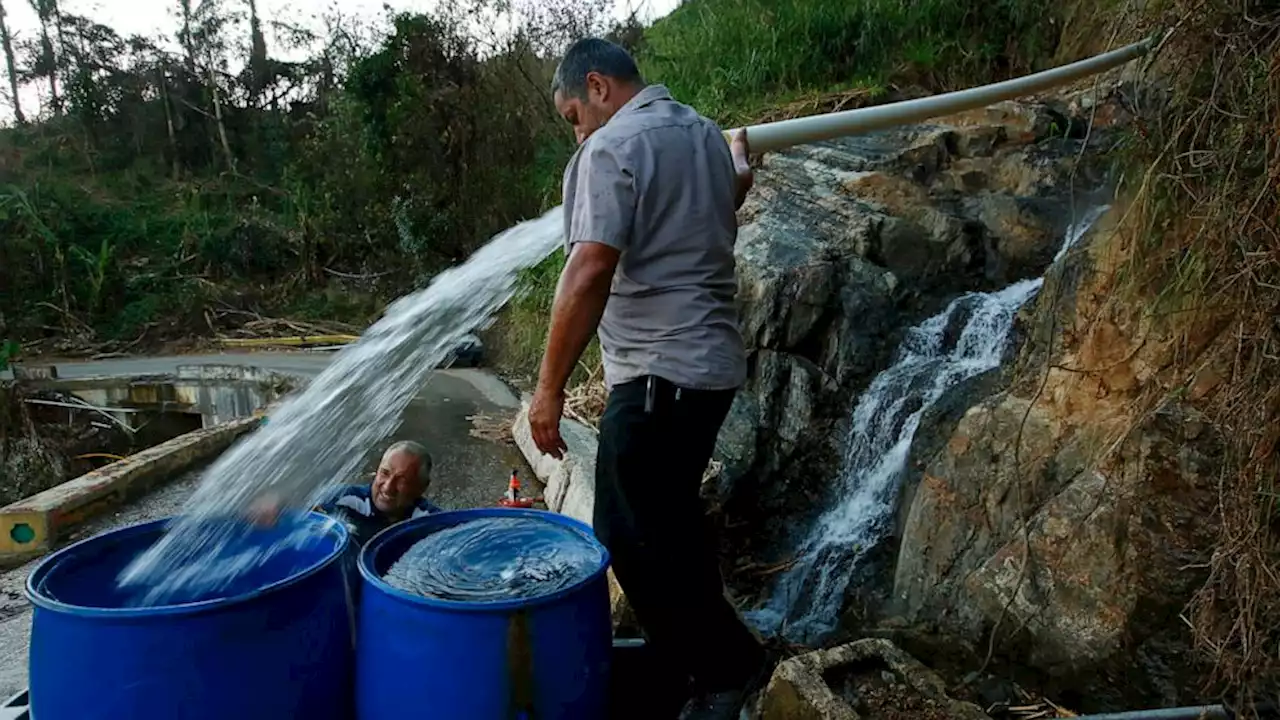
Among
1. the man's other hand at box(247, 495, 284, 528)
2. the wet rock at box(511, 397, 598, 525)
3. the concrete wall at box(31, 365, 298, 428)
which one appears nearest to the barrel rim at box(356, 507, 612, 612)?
the man's other hand at box(247, 495, 284, 528)

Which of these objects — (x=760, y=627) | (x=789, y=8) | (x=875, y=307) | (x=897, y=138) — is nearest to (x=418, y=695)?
(x=760, y=627)

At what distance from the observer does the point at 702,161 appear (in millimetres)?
2098

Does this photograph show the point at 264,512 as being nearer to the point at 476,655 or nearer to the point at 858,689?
the point at 476,655

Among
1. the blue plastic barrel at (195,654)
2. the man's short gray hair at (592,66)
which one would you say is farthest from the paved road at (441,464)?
the man's short gray hair at (592,66)

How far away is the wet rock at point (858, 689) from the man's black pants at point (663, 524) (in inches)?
7.5

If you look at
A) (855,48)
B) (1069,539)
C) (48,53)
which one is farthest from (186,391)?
(48,53)

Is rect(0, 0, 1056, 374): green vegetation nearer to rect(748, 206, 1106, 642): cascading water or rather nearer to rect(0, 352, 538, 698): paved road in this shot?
rect(0, 352, 538, 698): paved road

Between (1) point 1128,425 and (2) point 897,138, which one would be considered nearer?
(1) point 1128,425

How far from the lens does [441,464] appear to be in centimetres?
591

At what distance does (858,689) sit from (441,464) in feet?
14.1

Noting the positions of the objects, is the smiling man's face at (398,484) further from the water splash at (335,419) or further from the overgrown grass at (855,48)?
the overgrown grass at (855,48)

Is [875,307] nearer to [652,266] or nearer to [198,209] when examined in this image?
[652,266]

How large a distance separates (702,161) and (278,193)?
17107 mm

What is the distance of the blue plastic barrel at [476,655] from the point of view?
163cm
